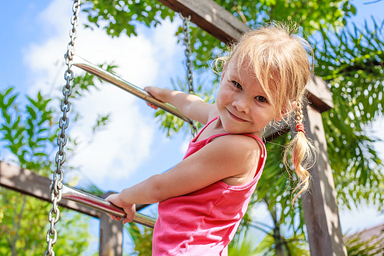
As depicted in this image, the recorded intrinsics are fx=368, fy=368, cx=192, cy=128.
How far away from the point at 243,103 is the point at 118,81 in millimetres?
791

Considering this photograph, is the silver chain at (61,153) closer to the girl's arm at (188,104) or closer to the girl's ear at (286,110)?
the girl's arm at (188,104)

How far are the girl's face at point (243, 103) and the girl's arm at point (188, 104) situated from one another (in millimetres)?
331

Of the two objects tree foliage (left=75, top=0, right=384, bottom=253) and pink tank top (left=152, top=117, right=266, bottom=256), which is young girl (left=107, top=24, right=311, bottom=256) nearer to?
pink tank top (left=152, top=117, right=266, bottom=256)

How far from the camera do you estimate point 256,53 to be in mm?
1029

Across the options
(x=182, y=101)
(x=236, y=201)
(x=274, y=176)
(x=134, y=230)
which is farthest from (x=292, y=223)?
(x=236, y=201)

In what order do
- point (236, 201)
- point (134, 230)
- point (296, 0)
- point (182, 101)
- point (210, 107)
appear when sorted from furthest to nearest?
point (296, 0) → point (134, 230) → point (182, 101) → point (210, 107) → point (236, 201)

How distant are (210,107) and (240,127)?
1.40 ft

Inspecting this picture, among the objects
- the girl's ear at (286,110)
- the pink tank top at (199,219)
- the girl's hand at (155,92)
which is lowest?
the pink tank top at (199,219)

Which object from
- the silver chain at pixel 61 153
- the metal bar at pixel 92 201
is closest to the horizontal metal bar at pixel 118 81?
the silver chain at pixel 61 153

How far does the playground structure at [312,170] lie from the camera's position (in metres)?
1.76

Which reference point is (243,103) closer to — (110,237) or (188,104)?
(188,104)

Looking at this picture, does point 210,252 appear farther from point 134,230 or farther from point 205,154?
point 134,230

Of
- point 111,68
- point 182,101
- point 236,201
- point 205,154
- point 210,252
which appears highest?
point 111,68

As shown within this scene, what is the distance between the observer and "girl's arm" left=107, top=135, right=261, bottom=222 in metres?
1.03
